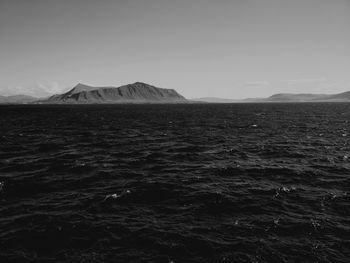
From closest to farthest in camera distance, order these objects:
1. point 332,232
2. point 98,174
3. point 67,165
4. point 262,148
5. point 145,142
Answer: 1. point 332,232
2. point 98,174
3. point 67,165
4. point 262,148
5. point 145,142

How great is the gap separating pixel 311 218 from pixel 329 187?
7.76 meters

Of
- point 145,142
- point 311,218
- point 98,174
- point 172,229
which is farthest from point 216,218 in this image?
point 145,142

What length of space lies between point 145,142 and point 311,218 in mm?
33887

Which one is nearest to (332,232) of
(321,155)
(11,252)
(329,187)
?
(329,187)

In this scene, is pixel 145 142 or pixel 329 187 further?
pixel 145 142

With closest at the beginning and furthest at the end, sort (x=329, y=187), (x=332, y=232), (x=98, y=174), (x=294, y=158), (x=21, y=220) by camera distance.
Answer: (x=332, y=232), (x=21, y=220), (x=329, y=187), (x=98, y=174), (x=294, y=158)

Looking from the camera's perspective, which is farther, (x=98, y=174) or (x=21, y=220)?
(x=98, y=174)

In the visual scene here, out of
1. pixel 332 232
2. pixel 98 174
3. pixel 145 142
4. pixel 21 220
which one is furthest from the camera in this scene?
pixel 145 142

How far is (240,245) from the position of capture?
591 inches

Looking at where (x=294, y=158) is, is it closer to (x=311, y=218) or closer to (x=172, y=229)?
(x=311, y=218)

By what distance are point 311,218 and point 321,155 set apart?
885 inches

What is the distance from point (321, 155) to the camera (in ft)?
123

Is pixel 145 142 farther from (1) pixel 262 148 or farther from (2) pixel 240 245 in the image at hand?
(2) pixel 240 245

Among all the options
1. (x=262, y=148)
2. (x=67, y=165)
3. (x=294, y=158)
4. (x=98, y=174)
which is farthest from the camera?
(x=262, y=148)
